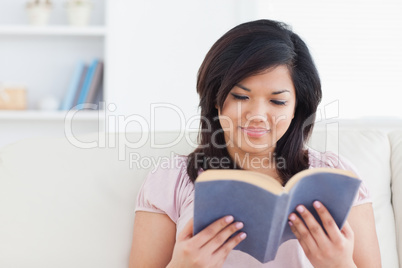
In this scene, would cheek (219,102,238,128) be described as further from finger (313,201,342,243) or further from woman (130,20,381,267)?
finger (313,201,342,243)

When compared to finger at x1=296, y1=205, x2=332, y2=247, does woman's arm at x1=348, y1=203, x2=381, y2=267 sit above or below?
below

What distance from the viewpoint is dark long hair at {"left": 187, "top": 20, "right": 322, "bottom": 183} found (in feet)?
4.53

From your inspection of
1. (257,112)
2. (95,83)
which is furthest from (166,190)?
(95,83)

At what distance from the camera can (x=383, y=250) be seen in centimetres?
158

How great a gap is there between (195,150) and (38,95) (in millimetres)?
1844

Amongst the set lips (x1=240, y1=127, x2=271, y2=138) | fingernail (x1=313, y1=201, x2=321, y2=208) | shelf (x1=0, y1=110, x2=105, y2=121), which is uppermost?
lips (x1=240, y1=127, x2=271, y2=138)

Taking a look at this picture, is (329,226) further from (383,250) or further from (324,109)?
(324,109)

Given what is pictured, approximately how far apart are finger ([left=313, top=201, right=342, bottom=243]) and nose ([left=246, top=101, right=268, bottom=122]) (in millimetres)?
361

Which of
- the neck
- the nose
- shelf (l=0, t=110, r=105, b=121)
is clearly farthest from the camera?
shelf (l=0, t=110, r=105, b=121)

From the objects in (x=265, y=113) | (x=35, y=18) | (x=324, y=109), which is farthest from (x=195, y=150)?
(x=35, y=18)

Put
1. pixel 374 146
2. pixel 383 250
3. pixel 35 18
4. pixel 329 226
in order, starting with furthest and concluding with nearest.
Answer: pixel 35 18, pixel 374 146, pixel 383 250, pixel 329 226

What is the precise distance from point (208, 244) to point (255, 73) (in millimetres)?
478

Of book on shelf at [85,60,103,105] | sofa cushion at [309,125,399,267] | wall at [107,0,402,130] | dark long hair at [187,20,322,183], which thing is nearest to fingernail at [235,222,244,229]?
dark long hair at [187,20,322,183]

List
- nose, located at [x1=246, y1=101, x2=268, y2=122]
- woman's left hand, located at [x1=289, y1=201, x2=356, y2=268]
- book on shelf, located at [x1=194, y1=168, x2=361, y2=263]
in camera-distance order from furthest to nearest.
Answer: nose, located at [x1=246, y1=101, x2=268, y2=122] < woman's left hand, located at [x1=289, y1=201, x2=356, y2=268] < book on shelf, located at [x1=194, y1=168, x2=361, y2=263]
